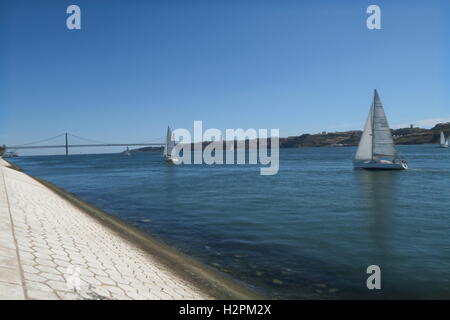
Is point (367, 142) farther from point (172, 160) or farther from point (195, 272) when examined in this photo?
point (172, 160)

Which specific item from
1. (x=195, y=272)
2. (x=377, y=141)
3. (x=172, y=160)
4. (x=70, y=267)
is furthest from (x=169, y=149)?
(x=70, y=267)

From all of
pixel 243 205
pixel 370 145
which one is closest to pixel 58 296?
pixel 243 205

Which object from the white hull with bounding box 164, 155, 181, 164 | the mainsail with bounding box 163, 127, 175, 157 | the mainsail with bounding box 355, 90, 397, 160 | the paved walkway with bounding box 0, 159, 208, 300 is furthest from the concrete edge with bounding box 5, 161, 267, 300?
the mainsail with bounding box 163, 127, 175, 157

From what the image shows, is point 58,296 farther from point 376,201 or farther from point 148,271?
point 376,201

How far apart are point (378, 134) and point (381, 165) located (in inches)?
200

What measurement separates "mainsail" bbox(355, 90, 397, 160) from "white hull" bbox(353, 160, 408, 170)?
1156 millimetres

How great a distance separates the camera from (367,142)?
49.5 m

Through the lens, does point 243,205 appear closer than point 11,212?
No

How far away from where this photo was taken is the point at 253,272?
9.81 meters

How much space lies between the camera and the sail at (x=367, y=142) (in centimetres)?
4906

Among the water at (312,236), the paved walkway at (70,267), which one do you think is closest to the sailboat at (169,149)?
the water at (312,236)

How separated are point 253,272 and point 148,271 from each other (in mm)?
3485

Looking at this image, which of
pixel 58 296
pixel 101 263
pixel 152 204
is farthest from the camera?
pixel 152 204

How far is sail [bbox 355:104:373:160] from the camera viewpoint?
49062 mm
